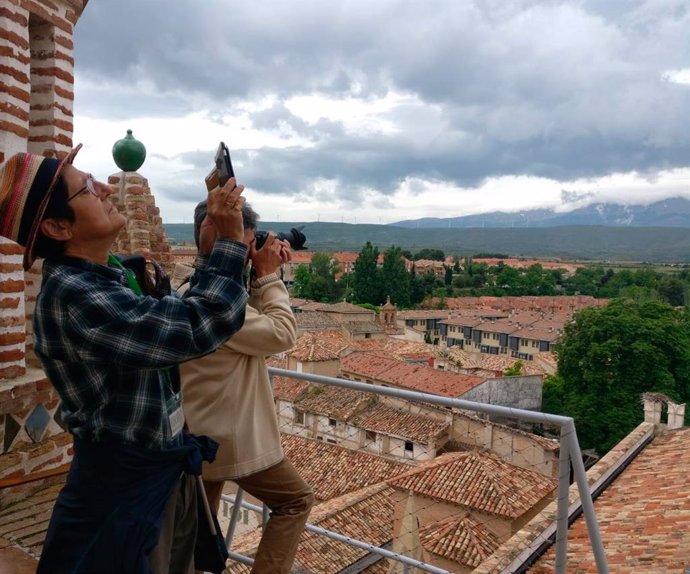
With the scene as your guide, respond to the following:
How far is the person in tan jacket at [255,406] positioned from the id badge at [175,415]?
28 cm

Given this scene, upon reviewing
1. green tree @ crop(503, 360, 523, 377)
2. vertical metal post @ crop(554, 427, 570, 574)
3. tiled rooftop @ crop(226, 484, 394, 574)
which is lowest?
green tree @ crop(503, 360, 523, 377)

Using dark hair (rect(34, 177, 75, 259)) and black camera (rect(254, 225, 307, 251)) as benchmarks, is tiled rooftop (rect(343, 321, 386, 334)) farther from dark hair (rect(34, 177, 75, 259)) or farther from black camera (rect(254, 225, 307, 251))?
dark hair (rect(34, 177, 75, 259))

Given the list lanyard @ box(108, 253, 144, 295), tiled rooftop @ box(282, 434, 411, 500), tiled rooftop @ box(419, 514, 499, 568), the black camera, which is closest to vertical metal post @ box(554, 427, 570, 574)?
the black camera

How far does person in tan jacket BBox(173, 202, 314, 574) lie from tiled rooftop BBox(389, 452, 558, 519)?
29.7 ft

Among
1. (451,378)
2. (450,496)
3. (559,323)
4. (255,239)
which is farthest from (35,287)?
(559,323)

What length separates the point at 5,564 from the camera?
2.55 m

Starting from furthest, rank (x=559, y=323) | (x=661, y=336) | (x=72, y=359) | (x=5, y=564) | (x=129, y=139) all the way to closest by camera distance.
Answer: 1. (x=559, y=323)
2. (x=661, y=336)
3. (x=129, y=139)
4. (x=5, y=564)
5. (x=72, y=359)

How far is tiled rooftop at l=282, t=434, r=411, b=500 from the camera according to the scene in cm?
1428

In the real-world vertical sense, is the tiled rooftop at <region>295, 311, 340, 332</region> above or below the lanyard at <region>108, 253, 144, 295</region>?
below

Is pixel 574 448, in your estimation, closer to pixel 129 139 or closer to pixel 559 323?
pixel 129 139

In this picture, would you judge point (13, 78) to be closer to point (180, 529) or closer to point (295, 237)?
point (295, 237)

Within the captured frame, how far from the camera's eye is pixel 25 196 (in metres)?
1.49

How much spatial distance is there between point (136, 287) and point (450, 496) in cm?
1032

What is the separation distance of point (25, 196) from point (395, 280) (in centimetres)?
6750
